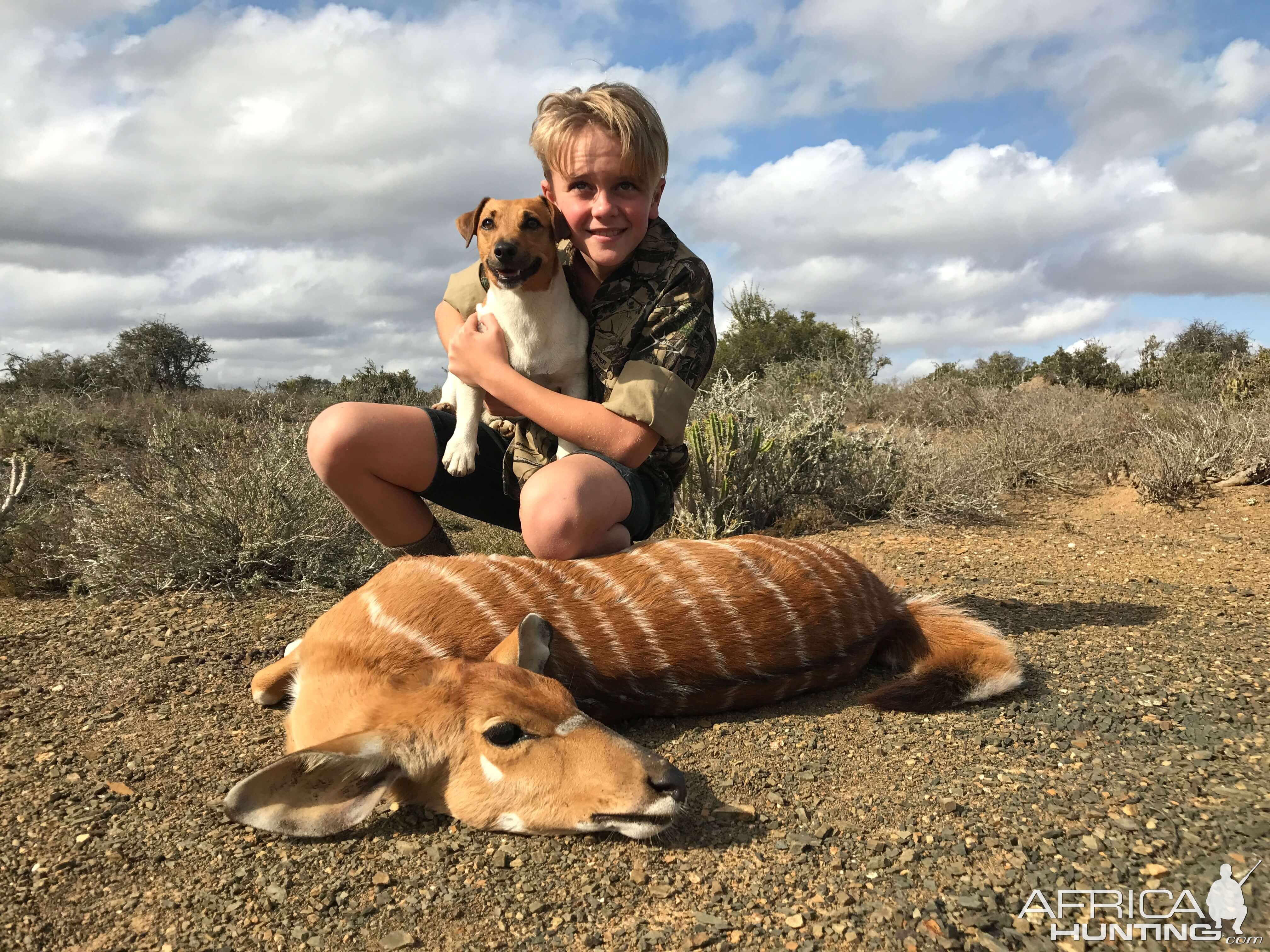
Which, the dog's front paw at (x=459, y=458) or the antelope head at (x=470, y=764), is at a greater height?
the dog's front paw at (x=459, y=458)

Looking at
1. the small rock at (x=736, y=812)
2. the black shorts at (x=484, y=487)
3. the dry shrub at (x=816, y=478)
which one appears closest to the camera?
the small rock at (x=736, y=812)

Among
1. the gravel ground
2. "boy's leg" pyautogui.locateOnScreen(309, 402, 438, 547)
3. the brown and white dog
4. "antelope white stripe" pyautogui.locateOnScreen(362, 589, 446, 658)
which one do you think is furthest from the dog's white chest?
the gravel ground

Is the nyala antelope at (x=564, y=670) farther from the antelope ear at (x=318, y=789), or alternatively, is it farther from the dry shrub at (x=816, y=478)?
the dry shrub at (x=816, y=478)

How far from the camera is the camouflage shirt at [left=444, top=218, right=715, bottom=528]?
132 inches

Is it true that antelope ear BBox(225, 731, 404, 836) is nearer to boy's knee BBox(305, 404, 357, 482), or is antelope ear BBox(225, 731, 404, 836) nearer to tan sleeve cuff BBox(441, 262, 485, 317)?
boy's knee BBox(305, 404, 357, 482)

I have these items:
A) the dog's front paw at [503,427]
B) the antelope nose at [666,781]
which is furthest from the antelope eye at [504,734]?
the dog's front paw at [503,427]

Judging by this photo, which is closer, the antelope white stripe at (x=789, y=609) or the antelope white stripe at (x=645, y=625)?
the antelope white stripe at (x=645, y=625)

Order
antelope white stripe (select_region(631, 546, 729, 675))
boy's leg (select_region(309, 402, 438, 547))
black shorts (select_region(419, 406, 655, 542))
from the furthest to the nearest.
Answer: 1. black shorts (select_region(419, 406, 655, 542))
2. boy's leg (select_region(309, 402, 438, 547))
3. antelope white stripe (select_region(631, 546, 729, 675))

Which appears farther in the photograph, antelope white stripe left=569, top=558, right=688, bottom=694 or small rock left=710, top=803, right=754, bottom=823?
antelope white stripe left=569, top=558, right=688, bottom=694

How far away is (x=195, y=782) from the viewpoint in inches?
99.7

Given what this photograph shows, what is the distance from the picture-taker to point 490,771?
86.7 inches

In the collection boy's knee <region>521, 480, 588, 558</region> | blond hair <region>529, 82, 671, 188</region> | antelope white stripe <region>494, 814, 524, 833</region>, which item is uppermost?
blond hair <region>529, 82, 671, 188</region>

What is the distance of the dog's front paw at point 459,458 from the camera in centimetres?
368

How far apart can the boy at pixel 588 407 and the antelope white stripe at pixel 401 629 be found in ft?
2.21
